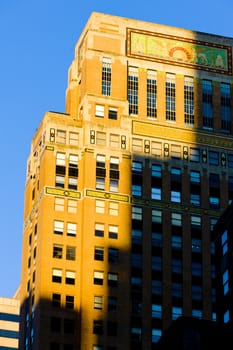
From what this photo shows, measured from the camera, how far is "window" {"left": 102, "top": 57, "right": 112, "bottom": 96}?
594 feet

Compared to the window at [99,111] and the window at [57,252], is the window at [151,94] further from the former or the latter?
the window at [57,252]

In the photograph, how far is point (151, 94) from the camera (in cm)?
18288

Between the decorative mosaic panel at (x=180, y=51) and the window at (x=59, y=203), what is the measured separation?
89.7 ft

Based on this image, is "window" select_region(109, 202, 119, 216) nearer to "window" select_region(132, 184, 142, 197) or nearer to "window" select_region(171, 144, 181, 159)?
"window" select_region(132, 184, 142, 197)

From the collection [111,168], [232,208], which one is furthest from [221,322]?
[111,168]

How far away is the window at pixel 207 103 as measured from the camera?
184 meters

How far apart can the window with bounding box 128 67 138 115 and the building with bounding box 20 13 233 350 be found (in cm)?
20

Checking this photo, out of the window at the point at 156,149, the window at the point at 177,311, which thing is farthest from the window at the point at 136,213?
the window at the point at 177,311

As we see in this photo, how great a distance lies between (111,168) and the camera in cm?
17475

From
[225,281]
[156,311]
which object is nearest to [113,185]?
[156,311]

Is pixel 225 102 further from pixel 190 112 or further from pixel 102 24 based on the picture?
pixel 102 24

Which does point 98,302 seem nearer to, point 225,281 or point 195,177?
point 195,177

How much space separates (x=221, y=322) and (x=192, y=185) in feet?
175

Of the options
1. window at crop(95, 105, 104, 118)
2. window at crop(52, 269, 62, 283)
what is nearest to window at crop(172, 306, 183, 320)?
window at crop(52, 269, 62, 283)
